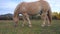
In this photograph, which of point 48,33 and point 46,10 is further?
point 46,10

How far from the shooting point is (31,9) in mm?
10609

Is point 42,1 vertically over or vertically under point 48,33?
over

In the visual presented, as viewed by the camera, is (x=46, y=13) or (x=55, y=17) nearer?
(x=46, y=13)

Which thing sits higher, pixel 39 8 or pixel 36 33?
pixel 39 8

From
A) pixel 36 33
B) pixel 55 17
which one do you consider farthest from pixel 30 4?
pixel 55 17

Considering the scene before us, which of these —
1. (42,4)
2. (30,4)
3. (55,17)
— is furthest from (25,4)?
(55,17)

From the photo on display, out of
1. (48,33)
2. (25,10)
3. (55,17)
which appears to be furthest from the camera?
(55,17)

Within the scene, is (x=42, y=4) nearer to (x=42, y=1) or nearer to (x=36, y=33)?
(x=42, y=1)

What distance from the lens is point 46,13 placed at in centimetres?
1041

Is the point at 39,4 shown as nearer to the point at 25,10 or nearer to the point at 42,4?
the point at 42,4

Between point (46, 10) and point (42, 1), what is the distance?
0.59 m

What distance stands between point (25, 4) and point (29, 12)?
21.3 inches

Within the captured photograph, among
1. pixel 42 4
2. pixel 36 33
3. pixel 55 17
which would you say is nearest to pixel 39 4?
pixel 42 4

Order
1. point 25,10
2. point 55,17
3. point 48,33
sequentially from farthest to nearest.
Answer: point 55,17 → point 25,10 → point 48,33
